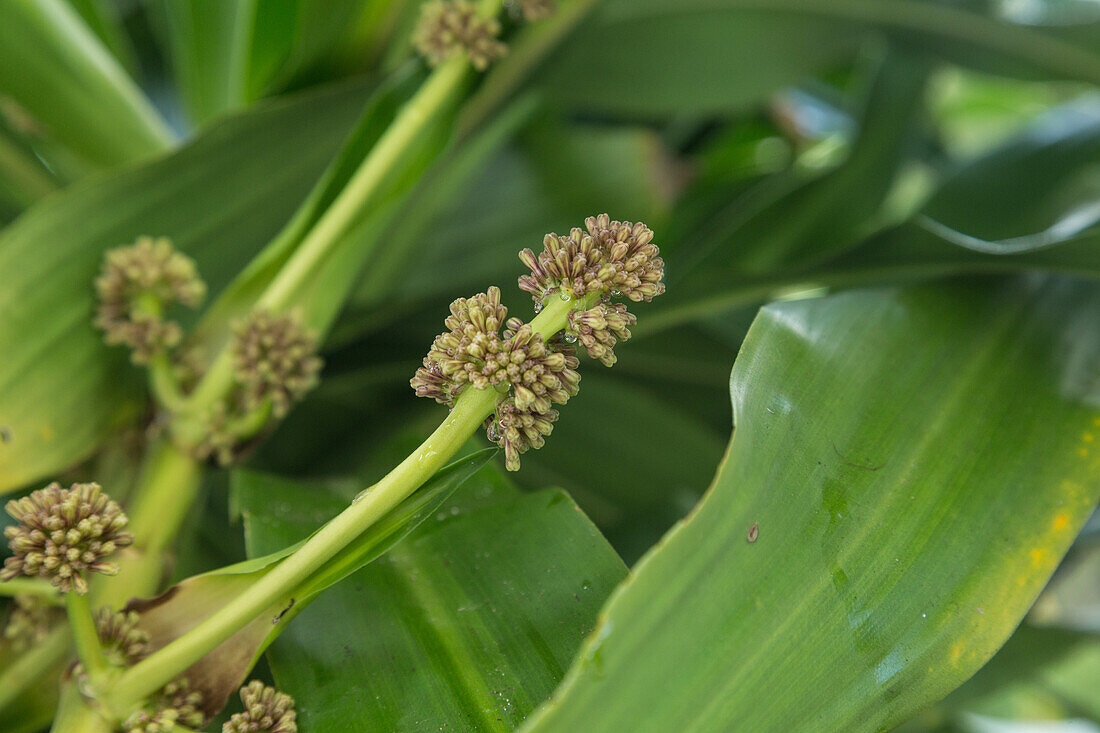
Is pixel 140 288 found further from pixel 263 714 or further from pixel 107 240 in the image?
pixel 263 714

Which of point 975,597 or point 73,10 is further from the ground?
point 73,10

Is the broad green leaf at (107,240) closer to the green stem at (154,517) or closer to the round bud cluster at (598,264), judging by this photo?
the green stem at (154,517)

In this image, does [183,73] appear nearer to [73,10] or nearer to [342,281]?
[73,10]

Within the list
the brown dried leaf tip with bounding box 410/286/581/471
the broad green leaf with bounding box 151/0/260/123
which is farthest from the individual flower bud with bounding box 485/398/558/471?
the broad green leaf with bounding box 151/0/260/123

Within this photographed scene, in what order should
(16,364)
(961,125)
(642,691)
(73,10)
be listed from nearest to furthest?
(642,691), (16,364), (73,10), (961,125)

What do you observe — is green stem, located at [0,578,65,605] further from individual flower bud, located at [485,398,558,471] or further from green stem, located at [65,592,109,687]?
individual flower bud, located at [485,398,558,471]

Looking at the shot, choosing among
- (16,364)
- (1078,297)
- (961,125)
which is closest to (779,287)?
(1078,297)
